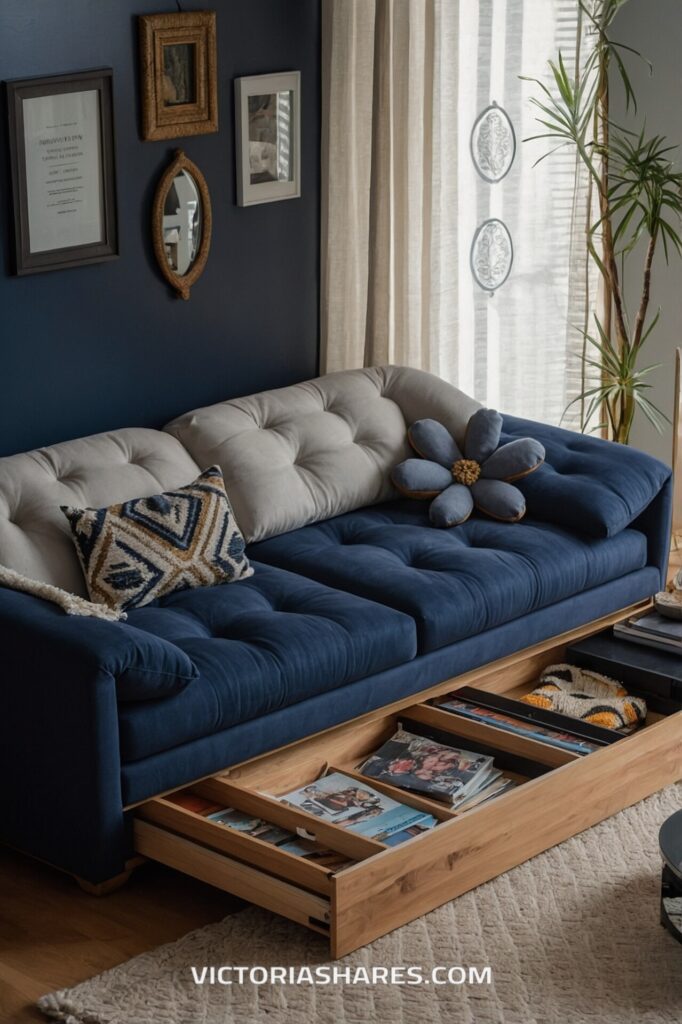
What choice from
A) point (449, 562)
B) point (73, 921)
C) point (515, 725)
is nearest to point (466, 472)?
point (449, 562)

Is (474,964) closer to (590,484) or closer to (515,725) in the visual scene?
(515,725)

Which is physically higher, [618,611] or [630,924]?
[618,611]

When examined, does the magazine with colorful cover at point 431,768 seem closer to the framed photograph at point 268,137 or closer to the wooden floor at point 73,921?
the wooden floor at point 73,921

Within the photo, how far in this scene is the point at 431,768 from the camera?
137 inches

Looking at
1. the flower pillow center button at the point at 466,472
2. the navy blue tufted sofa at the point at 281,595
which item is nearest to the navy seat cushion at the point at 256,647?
the navy blue tufted sofa at the point at 281,595

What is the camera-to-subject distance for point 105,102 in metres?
4.13

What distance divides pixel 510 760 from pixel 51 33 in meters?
2.19

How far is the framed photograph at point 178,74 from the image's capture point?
422cm

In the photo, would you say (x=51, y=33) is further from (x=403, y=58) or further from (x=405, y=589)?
(x=405, y=589)

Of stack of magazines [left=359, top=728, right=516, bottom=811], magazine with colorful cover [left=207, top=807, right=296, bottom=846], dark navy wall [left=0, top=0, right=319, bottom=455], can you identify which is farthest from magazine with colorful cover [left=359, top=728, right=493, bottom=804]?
dark navy wall [left=0, top=0, right=319, bottom=455]

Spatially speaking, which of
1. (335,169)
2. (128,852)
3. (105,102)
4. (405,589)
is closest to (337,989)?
(128,852)

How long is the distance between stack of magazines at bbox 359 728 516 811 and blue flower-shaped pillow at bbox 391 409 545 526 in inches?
35.6

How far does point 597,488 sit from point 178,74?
1668 millimetres

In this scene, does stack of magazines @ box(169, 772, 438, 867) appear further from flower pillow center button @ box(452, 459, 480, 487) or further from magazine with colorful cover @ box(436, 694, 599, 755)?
flower pillow center button @ box(452, 459, 480, 487)
